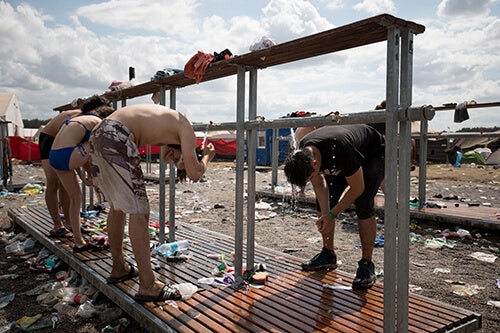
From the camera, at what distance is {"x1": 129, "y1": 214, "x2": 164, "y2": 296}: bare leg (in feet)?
9.34

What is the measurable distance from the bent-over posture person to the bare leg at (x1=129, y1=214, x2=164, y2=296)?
1.14 m

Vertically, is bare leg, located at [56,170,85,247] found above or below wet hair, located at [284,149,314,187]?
below

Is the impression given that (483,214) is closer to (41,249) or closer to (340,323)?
(340,323)

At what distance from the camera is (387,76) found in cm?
214

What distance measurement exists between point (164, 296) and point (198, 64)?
6.38 ft

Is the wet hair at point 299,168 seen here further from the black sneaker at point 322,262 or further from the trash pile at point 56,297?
the trash pile at point 56,297

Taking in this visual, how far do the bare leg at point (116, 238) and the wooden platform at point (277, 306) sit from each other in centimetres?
12

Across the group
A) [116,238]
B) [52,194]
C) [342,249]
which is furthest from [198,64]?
[342,249]

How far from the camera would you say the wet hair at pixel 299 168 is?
2.83 m

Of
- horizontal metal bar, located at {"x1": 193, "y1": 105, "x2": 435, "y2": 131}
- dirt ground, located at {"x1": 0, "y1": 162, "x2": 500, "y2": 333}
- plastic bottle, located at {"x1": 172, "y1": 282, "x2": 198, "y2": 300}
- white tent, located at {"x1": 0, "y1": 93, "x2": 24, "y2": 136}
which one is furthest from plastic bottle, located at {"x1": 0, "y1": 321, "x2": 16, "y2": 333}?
white tent, located at {"x1": 0, "y1": 93, "x2": 24, "y2": 136}

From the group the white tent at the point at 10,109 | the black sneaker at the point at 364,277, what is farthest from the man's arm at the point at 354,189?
the white tent at the point at 10,109

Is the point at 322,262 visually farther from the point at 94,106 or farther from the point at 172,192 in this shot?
the point at 94,106

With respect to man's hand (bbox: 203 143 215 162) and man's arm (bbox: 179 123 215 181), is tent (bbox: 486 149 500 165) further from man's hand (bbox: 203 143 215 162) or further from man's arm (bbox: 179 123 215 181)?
man's arm (bbox: 179 123 215 181)

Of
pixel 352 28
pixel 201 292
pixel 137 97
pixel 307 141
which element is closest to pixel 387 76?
pixel 352 28
